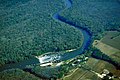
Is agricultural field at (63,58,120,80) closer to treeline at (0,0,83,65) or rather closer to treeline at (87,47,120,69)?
treeline at (87,47,120,69)

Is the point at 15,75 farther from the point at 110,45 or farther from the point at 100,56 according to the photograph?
the point at 110,45

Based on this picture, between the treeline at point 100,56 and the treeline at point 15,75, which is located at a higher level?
the treeline at point 100,56

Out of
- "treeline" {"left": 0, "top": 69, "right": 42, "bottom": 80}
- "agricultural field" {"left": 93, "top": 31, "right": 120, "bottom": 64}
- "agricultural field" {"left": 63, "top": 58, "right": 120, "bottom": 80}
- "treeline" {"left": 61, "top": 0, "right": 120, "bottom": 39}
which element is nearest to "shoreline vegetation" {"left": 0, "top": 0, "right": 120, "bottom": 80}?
"treeline" {"left": 61, "top": 0, "right": 120, "bottom": 39}

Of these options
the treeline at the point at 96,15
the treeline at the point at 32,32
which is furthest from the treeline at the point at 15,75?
the treeline at the point at 96,15

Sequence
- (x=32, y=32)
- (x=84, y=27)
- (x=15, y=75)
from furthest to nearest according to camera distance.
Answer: (x=84, y=27)
(x=32, y=32)
(x=15, y=75)

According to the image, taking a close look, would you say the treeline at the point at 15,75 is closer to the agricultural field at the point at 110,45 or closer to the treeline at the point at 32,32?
the treeline at the point at 32,32

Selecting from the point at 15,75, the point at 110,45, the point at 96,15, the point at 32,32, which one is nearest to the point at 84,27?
the point at 96,15

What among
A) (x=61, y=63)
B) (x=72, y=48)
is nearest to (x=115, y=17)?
(x=72, y=48)
